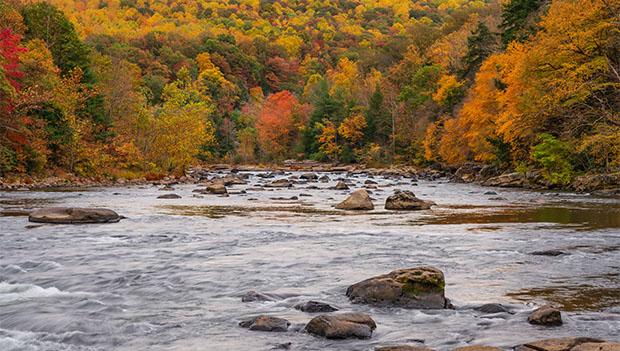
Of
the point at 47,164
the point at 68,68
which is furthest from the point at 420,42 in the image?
the point at 47,164

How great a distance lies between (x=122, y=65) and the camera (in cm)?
6931

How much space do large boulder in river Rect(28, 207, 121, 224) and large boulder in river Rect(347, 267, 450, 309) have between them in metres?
14.5

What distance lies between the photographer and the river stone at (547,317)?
958cm

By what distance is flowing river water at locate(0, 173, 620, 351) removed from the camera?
9195mm

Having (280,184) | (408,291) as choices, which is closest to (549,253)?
(408,291)

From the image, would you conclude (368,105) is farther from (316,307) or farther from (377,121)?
(316,307)

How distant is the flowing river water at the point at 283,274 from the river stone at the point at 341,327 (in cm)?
17

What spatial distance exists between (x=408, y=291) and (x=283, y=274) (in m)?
3.61

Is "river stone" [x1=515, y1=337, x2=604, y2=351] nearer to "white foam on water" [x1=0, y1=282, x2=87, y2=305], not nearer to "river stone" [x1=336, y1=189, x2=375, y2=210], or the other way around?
Answer: "white foam on water" [x1=0, y1=282, x2=87, y2=305]

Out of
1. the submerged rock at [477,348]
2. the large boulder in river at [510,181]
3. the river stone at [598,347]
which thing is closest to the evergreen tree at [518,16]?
the large boulder in river at [510,181]

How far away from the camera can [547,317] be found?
31.5ft

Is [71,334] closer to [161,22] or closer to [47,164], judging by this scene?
[47,164]

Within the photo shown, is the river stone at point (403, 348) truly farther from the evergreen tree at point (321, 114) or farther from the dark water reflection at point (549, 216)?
the evergreen tree at point (321, 114)

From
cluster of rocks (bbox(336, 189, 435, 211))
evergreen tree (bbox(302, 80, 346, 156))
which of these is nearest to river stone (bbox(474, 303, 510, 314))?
cluster of rocks (bbox(336, 189, 435, 211))
